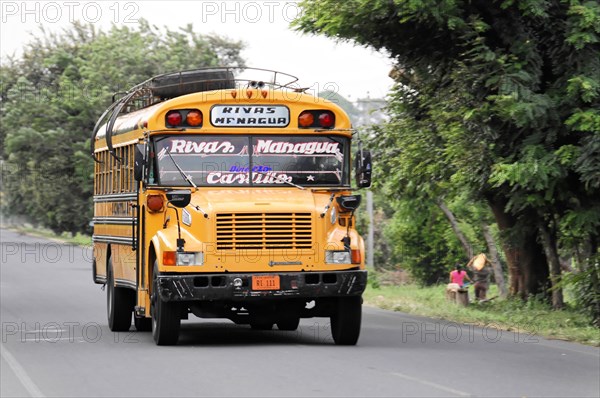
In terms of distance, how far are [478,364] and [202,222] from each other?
140 inches

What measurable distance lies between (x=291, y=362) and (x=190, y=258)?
185 centimetres

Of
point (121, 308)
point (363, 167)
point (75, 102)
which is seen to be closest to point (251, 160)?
point (363, 167)

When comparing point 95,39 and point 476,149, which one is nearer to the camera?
point 476,149

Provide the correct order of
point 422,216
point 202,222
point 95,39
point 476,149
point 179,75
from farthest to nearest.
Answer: point 95,39 → point 422,216 → point 476,149 → point 179,75 → point 202,222

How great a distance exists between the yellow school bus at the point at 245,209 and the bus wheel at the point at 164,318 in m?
0.01

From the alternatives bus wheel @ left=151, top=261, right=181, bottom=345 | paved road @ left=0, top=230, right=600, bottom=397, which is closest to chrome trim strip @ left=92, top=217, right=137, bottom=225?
bus wheel @ left=151, top=261, right=181, bottom=345

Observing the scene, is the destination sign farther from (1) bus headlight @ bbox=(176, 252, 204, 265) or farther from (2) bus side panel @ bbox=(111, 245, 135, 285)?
(2) bus side panel @ bbox=(111, 245, 135, 285)

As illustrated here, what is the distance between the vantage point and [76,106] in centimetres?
5831

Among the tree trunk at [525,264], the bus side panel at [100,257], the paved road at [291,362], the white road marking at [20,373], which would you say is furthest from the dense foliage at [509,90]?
the white road marking at [20,373]

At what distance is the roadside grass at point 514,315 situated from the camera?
17.3m

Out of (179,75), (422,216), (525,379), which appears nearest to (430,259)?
(422,216)

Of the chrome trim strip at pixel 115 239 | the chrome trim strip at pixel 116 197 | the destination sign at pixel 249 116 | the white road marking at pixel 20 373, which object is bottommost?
the white road marking at pixel 20 373

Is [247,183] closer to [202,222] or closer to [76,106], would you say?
[202,222]

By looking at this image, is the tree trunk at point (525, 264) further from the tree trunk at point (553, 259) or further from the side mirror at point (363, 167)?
the side mirror at point (363, 167)
